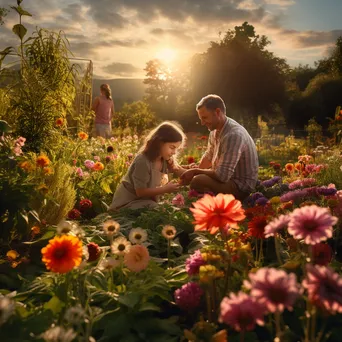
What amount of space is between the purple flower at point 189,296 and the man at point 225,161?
2.77 m

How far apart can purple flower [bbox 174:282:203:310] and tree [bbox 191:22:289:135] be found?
24.4 m

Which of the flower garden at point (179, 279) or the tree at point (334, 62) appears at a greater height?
the tree at point (334, 62)

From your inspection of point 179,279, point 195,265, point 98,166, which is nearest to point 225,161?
point 98,166

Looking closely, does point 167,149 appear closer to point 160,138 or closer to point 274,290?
point 160,138

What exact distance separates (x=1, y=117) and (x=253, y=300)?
464 cm

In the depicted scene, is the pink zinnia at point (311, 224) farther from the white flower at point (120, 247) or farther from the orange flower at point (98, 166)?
the orange flower at point (98, 166)

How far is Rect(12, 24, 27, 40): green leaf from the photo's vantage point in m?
5.19

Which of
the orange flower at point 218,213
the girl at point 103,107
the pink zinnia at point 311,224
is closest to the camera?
the pink zinnia at point 311,224

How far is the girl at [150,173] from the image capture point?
13.7 feet

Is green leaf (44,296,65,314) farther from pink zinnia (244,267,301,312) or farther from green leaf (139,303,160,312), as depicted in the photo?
pink zinnia (244,267,301,312)

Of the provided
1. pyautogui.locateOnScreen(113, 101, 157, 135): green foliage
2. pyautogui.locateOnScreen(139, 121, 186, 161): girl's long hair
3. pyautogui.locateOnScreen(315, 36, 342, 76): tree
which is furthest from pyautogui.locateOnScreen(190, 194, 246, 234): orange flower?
pyautogui.locateOnScreen(315, 36, 342, 76): tree

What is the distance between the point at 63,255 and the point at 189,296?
54 cm

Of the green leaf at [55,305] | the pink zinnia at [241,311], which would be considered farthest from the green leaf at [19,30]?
the pink zinnia at [241,311]

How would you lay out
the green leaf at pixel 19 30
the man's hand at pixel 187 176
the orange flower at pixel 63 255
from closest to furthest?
the orange flower at pixel 63 255
the man's hand at pixel 187 176
the green leaf at pixel 19 30
